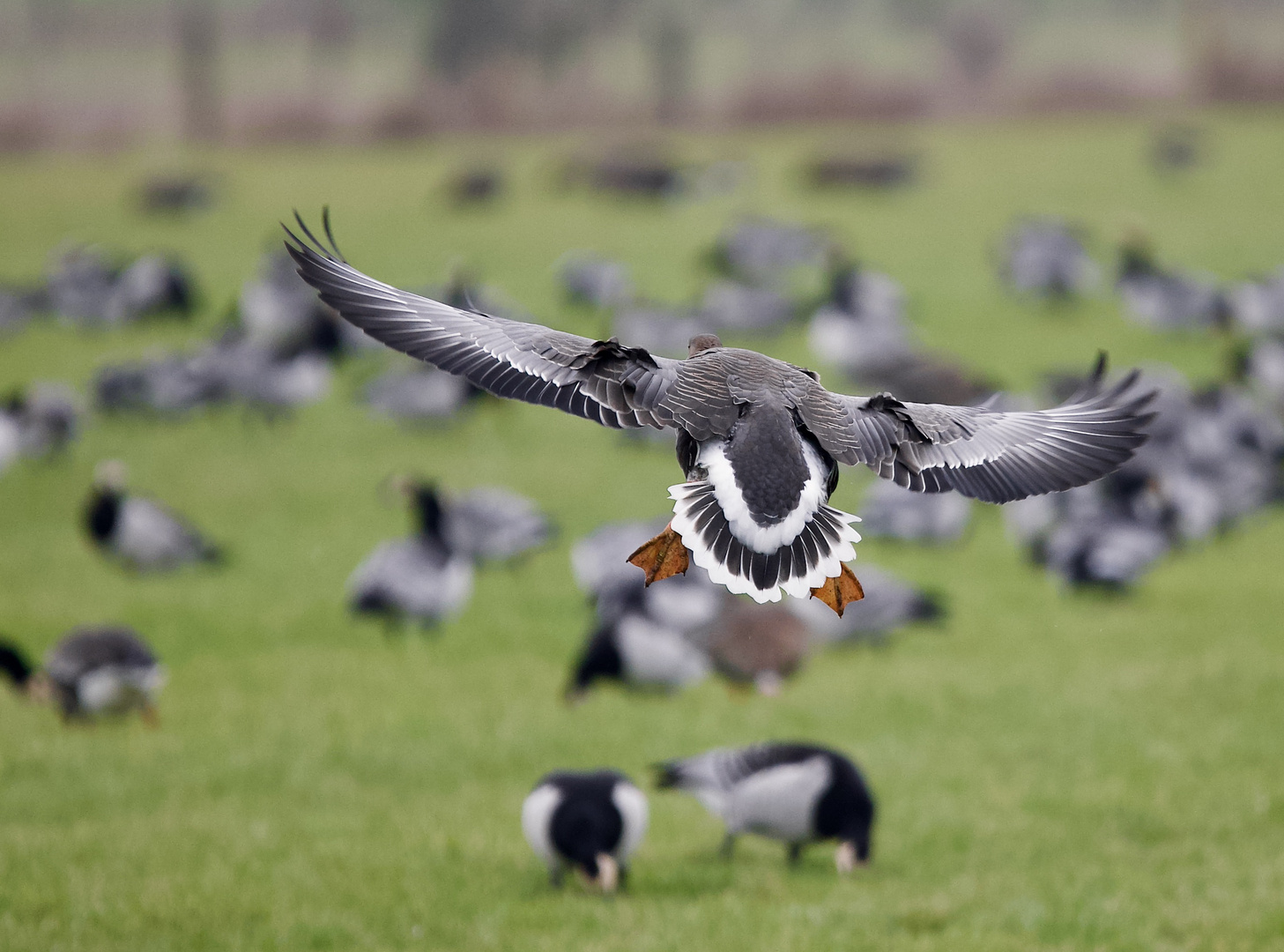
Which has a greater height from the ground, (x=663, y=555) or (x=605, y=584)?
(x=605, y=584)

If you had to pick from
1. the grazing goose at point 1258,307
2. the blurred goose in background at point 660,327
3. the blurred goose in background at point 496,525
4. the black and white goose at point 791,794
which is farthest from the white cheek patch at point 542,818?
the grazing goose at point 1258,307

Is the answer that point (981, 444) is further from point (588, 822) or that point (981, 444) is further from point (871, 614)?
point (871, 614)

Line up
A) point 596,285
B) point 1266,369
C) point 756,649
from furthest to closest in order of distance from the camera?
point 596,285 → point 1266,369 → point 756,649

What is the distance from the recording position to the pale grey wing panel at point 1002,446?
5535mm

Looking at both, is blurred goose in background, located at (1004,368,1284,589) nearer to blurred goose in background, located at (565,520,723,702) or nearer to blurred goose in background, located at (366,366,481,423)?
blurred goose in background, located at (565,520,723,702)

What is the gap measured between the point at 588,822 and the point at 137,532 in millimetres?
7423

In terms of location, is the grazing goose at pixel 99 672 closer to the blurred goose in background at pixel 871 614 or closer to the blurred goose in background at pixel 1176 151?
the blurred goose in background at pixel 871 614

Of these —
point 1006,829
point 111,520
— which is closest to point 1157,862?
point 1006,829

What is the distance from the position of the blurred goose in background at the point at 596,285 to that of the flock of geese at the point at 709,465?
43mm

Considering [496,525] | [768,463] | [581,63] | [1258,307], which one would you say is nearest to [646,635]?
[496,525]

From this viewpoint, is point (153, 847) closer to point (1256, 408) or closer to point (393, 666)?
point (393, 666)

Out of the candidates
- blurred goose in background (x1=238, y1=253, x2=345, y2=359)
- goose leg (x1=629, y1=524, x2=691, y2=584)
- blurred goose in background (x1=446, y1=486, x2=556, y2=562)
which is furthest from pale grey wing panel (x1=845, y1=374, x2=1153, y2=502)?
blurred goose in background (x1=238, y1=253, x2=345, y2=359)

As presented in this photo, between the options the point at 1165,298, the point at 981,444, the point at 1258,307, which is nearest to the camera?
the point at 981,444

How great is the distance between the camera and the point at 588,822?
22.4 feet
